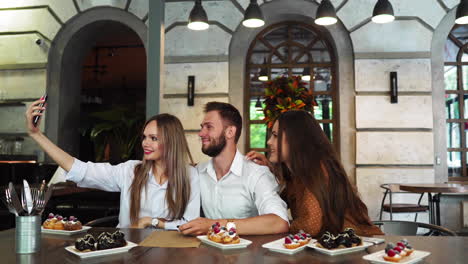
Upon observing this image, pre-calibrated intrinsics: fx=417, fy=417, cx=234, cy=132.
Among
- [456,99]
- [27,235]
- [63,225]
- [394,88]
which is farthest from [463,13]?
[27,235]

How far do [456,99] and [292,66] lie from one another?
2.41 metres

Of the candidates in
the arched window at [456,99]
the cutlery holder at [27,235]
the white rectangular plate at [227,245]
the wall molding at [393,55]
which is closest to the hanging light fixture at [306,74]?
the wall molding at [393,55]

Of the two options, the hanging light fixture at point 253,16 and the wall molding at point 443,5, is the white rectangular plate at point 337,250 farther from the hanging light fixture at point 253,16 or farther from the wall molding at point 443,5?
the wall molding at point 443,5

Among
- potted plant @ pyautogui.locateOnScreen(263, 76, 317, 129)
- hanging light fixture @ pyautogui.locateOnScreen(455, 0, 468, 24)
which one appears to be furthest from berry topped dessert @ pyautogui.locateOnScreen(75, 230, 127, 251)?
hanging light fixture @ pyautogui.locateOnScreen(455, 0, 468, 24)

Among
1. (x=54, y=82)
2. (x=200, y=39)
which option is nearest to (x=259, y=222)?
(x=200, y=39)

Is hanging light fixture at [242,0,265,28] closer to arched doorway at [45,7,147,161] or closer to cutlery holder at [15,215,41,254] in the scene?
arched doorway at [45,7,147,161]

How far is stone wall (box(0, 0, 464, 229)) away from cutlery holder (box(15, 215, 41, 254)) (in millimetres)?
4113

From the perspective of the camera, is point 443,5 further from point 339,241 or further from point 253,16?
point 339,241

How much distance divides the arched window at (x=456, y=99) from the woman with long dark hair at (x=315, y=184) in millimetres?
4594

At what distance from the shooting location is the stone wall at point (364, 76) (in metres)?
5.79

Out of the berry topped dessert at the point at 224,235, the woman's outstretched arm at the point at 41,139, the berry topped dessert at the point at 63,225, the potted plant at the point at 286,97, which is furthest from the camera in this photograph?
the potted plant at the point at 286,97

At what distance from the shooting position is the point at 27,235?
1471 millimetres

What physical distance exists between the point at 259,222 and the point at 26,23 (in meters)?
6.14

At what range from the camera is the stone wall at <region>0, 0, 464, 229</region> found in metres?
5.79
